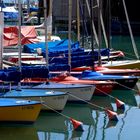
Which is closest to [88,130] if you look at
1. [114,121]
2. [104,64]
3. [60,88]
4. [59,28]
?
[114,121]

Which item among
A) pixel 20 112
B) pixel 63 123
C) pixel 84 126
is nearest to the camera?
pixel 20 112

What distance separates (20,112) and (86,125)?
2908 millimetres

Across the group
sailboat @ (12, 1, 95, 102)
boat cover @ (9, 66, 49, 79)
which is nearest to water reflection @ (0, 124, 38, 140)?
sailboat @ (12, 1, 95, 102)

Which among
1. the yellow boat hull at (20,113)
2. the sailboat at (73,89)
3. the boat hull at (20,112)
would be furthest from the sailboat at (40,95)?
the yellow boat hull at (20,113)

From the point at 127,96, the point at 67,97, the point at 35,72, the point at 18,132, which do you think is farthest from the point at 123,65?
the point at 18,132

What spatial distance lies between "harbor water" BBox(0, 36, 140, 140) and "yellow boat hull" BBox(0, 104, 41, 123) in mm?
323

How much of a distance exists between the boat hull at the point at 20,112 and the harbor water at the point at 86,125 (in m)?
0.32

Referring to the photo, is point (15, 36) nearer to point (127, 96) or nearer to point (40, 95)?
point (127, 96)

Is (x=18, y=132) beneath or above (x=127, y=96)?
beneath

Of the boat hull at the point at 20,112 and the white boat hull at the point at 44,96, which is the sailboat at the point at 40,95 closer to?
the white boat hull at the point at 44,96

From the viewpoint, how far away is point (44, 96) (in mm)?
17266

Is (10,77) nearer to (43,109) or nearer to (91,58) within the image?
(43,109)

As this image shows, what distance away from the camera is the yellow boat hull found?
612 inches

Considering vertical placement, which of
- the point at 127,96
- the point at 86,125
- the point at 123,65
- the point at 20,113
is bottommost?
the point at 86,125
